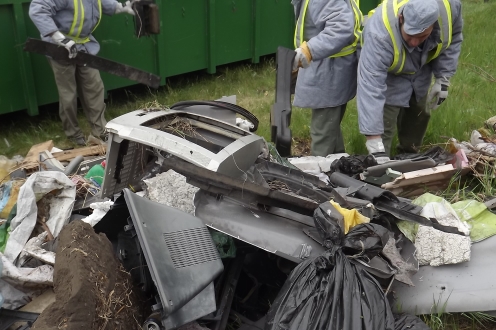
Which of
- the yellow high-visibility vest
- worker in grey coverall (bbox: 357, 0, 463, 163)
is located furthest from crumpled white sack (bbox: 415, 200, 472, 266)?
the yellow high-visibility vest

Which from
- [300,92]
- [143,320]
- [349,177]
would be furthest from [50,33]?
[143,320]

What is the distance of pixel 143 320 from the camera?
222 centimetres

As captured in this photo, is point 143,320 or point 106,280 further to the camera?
point 143,320

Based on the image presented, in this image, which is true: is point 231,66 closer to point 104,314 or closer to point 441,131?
point 441,131

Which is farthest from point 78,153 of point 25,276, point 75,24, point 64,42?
point 25,276

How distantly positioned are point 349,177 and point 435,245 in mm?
758

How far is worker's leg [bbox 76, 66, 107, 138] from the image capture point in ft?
18.2

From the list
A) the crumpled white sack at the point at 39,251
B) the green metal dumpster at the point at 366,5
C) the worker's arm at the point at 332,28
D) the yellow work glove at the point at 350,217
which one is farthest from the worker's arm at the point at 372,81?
the green metal dumpster at the point at 366,5

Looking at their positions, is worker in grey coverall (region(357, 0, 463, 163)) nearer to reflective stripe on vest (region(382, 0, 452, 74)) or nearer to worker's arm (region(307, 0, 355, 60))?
reflective stripe on vest (region(382, 0, 452, 74))

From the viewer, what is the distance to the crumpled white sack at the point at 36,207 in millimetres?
2844

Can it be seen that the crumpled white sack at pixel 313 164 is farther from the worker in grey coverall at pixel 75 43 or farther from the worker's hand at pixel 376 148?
the worker in grey coverall at pixel 75 43

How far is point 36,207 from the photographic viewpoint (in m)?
3.00

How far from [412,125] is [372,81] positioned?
3.39ft

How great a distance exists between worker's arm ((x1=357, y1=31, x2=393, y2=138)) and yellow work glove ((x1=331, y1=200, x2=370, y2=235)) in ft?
3.88
